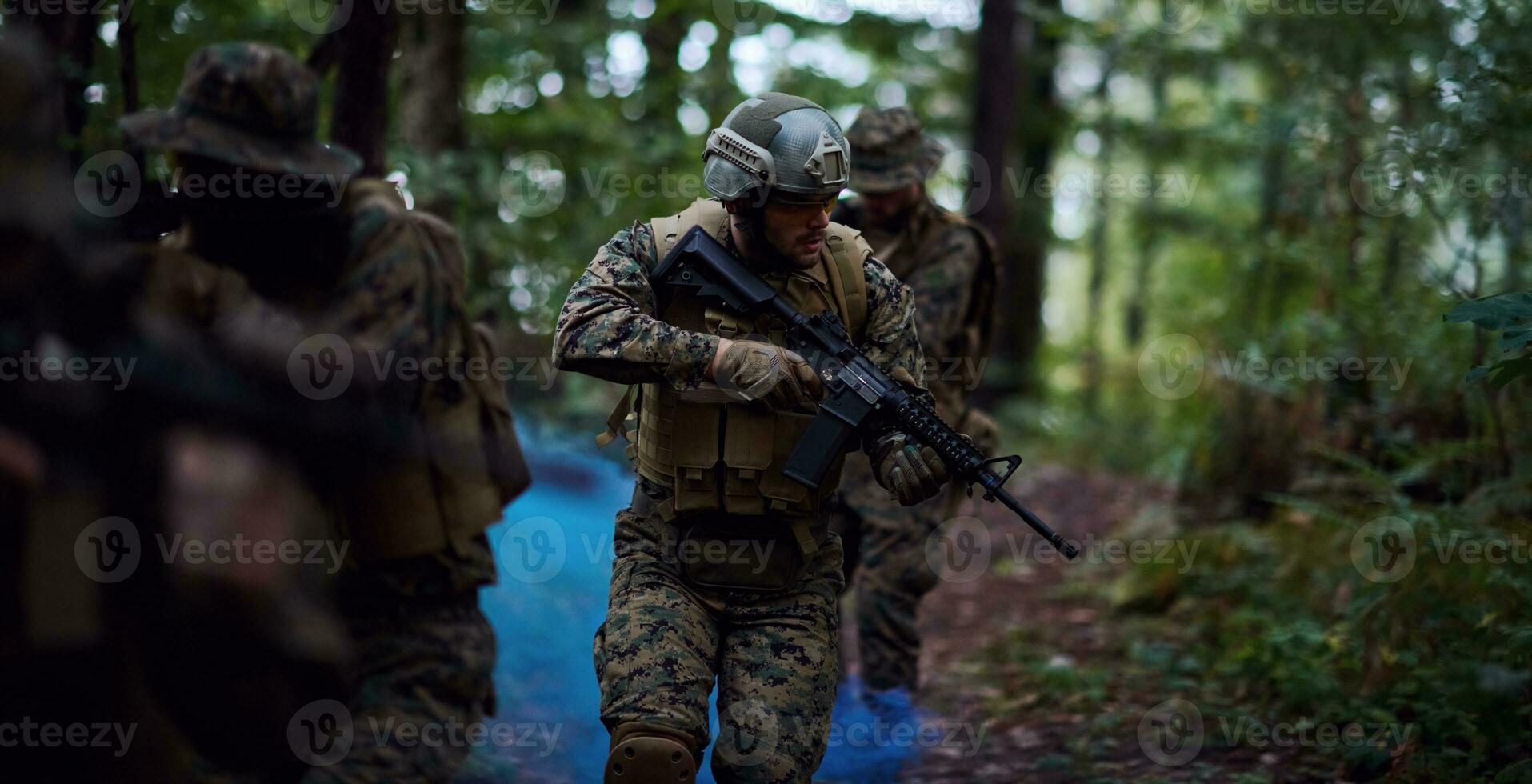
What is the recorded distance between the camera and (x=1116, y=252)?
26031mm

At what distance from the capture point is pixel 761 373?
3.48 m

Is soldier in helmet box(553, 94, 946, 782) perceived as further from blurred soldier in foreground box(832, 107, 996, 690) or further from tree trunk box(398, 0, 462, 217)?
tree trunk box(398, 0, 462, 217)

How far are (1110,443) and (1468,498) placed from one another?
9260 mm

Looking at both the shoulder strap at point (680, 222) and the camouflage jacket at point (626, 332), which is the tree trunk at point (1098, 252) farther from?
the camouflage jacket at point (626, 332)

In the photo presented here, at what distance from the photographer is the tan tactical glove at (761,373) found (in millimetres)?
3479

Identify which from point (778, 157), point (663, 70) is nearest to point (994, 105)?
point (663, 70)

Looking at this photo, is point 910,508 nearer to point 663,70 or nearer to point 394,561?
point 394,561

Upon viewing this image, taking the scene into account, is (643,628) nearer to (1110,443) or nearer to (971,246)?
(971,246)

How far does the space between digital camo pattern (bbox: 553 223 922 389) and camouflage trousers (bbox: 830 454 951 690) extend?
2.35 m

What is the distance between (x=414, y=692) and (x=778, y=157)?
79.0 inches

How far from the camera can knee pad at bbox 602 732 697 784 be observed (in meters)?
3.25

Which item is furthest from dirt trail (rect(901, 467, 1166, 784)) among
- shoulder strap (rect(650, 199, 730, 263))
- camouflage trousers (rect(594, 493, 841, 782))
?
shoulder strap (rect(650, 199, 730, 263))

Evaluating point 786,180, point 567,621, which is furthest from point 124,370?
point 567,621

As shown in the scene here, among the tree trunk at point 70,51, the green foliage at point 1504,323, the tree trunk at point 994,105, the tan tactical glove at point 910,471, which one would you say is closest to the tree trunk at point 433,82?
the tree trunk at point 70,51
